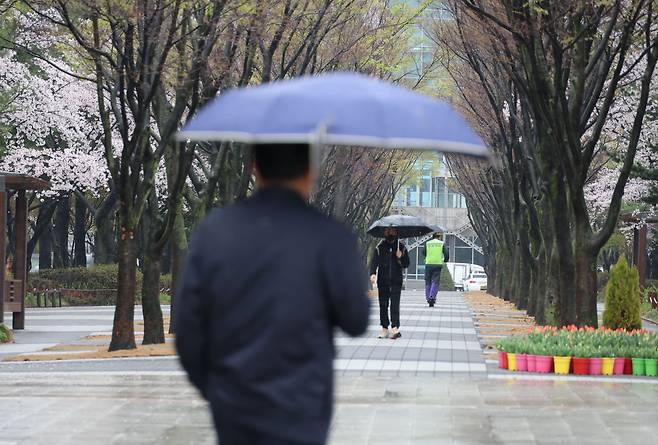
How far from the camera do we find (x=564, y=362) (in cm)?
1495

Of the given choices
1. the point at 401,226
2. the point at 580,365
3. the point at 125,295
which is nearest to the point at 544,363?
the point at 580,365

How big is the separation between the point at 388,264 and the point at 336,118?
15562mm

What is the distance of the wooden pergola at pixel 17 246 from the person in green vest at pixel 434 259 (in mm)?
10766

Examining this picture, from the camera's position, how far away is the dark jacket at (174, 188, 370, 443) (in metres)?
4.08

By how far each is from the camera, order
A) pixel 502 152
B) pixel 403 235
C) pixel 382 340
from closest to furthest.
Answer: pixel 382 340
pixel 403 235
pixel 502 152

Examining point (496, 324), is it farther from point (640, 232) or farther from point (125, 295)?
point (125, 295)

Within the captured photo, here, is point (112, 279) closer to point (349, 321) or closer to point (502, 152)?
point (502, 152)

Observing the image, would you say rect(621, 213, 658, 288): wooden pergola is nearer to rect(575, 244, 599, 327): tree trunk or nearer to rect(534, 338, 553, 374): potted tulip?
rect(575, 244, 599, 327): tree trunk

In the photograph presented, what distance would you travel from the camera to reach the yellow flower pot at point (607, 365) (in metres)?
14.9

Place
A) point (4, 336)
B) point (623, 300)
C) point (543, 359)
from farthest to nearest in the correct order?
point (4, 336)
point (623, 300)
point (543, 359)

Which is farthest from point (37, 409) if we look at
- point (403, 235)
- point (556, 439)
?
point (403, 235)

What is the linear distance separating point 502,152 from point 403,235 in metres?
6.08

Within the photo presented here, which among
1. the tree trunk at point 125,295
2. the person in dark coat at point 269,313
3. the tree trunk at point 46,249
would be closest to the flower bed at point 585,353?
the tree trunk at point 125,295

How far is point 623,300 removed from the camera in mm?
17141
